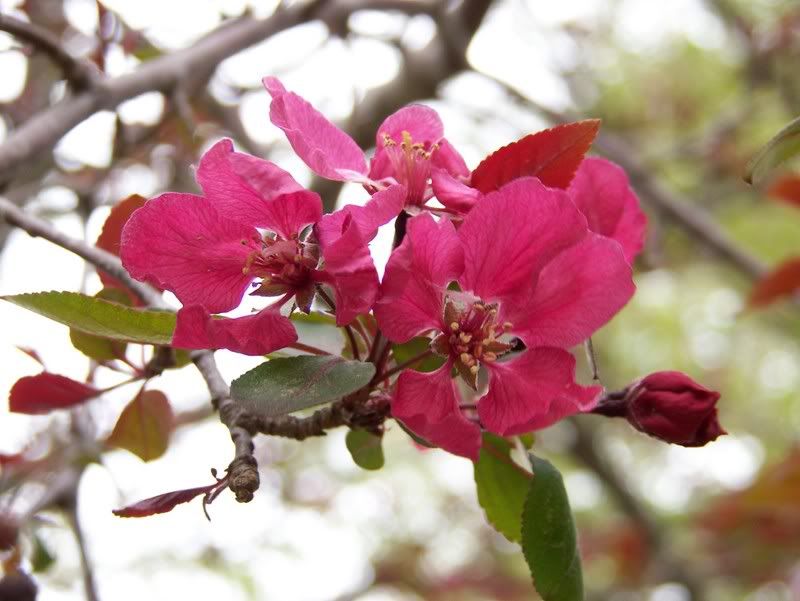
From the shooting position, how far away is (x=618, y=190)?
0.89 m

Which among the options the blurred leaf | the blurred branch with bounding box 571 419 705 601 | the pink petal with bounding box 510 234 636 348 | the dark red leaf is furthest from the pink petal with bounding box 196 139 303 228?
the blurred branch with bounding box 571 419 705 601

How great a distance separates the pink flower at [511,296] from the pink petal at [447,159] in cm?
11

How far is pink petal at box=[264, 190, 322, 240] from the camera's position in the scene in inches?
28.6

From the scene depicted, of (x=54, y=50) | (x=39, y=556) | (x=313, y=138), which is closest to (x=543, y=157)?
(x=313, y=138)

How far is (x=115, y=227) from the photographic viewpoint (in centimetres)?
93

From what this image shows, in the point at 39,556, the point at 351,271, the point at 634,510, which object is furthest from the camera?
the point at 634,510

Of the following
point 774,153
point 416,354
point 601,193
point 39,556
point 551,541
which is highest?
point 774,153

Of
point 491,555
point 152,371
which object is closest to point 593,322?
point 152,371

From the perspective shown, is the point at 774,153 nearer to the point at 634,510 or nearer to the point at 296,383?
the point at 296,383

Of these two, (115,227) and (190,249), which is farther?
(115,227)

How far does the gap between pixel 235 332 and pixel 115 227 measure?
0.31 metres

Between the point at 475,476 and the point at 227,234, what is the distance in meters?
0.36

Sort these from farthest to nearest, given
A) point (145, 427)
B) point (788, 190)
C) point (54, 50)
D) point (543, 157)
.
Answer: point (788, 190) → point (54, 50) → point (145, 427) → point (543, 157)

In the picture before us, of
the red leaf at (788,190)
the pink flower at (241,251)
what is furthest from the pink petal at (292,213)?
the red leaf at (788,190)
